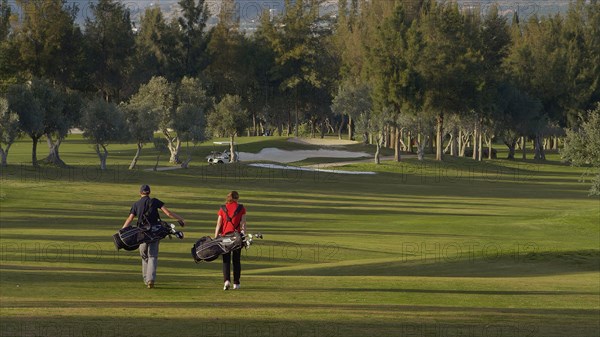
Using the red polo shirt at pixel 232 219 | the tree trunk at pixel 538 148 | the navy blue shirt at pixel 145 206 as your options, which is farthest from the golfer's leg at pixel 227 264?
the tree trunk at pixel 538 148

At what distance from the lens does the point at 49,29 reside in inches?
3932

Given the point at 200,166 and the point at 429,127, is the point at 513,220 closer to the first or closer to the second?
the point at 200,166

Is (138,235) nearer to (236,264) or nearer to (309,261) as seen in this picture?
(236,264)

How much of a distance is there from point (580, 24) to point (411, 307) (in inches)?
5179

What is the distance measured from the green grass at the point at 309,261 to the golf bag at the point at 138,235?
4.25 ft

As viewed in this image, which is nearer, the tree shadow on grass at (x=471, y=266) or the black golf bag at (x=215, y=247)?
the black golf bag at (x=215, y=247)

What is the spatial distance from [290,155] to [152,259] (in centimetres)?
8864

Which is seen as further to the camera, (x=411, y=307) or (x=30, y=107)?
(x=30, y=107)

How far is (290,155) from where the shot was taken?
112438mm

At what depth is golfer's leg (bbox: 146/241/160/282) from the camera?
77.7ft

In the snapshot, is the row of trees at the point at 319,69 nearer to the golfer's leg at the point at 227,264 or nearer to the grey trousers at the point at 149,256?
the grey trousers at the point at 149,256

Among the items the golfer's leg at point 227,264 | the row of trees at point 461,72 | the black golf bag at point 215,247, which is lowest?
the golfer's leg at point 227,264

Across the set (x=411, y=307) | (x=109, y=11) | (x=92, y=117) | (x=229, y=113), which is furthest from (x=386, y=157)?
(x=411, y=307)

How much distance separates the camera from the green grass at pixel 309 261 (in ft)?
68.6
